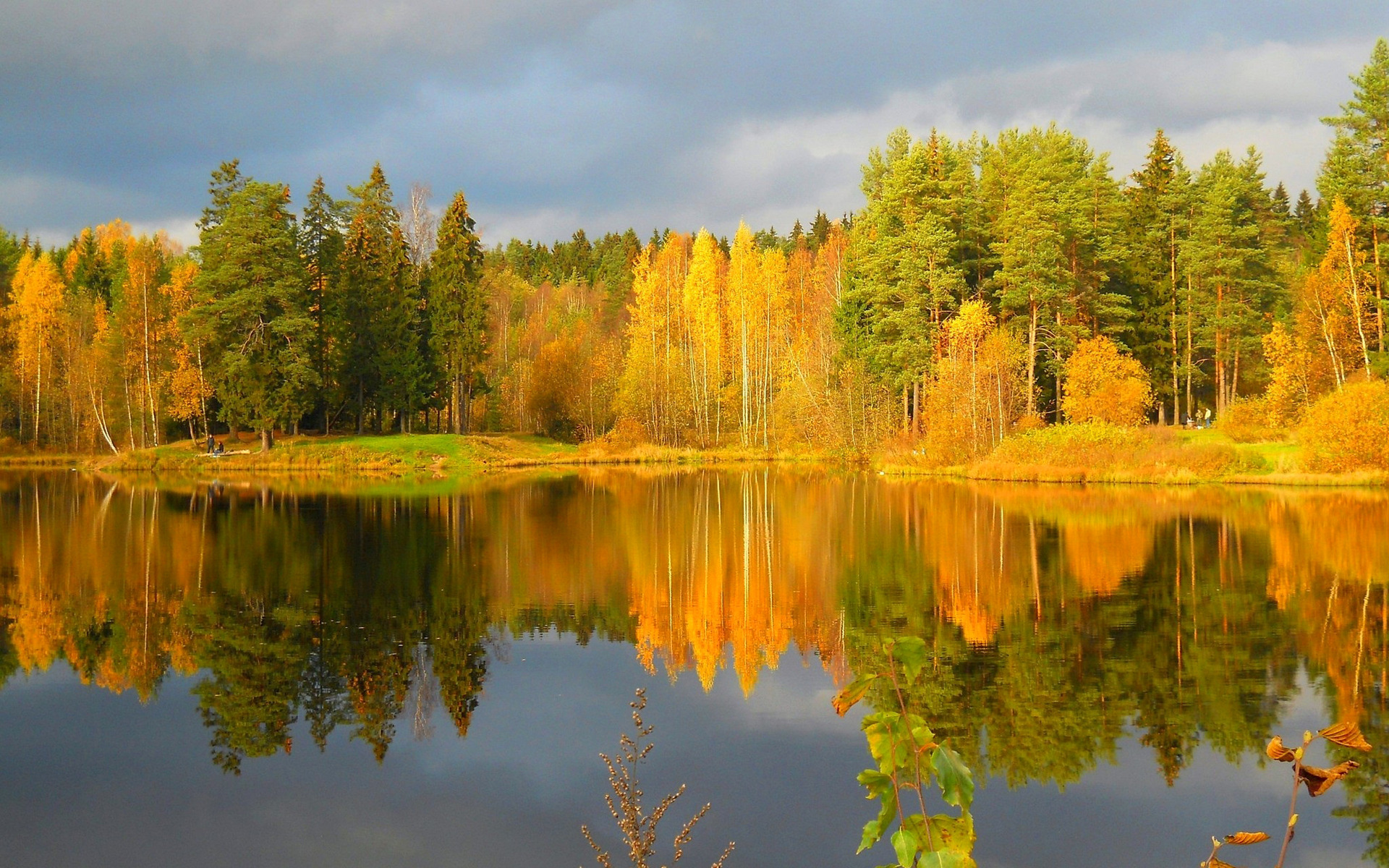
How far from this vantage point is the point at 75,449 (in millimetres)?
54750

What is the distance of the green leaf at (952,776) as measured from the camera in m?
2.87

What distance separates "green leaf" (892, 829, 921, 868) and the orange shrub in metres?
38.3

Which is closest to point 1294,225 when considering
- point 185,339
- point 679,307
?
point 679,307

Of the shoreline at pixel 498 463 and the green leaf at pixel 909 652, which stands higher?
the green leaf at pixel 909 652

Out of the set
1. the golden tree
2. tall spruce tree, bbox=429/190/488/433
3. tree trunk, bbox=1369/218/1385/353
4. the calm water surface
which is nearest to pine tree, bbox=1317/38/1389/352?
tree trunk, bbox=1369/218/1385/353

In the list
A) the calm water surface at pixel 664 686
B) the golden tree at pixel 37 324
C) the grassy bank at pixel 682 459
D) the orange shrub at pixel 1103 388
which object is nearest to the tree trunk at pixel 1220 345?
the grassy bank at pixel 682 459

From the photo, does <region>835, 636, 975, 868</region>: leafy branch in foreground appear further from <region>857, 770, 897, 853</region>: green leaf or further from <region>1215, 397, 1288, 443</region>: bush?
<region>1215, 397, 1288, 443</region>: bush

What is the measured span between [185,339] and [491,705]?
138 feet

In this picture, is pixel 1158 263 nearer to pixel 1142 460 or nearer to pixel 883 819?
pixel 1142 460

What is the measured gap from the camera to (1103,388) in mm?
39812

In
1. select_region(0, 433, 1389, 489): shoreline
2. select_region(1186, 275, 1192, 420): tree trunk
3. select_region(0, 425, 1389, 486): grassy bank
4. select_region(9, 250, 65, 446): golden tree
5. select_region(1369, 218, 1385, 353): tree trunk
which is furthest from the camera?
select_region(9, 250, 65, 446): golden tree

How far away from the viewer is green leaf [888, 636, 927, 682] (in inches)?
114

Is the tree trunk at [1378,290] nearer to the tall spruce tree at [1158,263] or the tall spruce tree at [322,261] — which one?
the tall spruce tree at [1158,263]

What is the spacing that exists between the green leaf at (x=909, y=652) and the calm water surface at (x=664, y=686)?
4.83m
